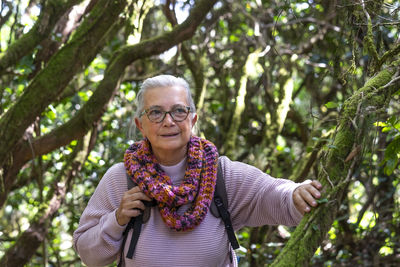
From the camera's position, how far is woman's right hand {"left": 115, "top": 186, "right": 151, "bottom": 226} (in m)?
2.33

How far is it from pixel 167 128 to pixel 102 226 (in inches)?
20.5

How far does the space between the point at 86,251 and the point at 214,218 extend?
23.7 inches

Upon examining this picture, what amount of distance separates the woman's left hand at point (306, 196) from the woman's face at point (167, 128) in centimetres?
62

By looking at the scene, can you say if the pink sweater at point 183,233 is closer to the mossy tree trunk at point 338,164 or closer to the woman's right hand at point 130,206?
the woman's right hand at point 130,206

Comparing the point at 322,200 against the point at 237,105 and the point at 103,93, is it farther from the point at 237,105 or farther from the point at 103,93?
the point at 237,105

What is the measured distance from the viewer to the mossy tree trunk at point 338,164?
1867mm

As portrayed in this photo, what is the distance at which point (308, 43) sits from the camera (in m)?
6.27

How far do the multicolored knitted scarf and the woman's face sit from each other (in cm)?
5

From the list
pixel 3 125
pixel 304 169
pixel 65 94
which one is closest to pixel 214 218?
pixel 3 125

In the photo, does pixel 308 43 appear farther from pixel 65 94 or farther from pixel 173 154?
pixel 173 154

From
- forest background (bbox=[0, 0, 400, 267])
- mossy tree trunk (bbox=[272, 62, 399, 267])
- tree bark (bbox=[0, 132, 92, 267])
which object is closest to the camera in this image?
mossy tree trunk (bbox=[272, 62, 399, 267])

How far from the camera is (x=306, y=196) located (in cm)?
204

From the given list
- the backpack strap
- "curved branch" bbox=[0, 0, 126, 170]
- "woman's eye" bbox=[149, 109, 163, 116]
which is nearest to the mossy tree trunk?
the backpack strap

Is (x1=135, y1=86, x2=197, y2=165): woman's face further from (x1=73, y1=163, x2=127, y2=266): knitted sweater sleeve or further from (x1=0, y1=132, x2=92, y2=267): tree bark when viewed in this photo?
(x1=0, y1=132, x2=92, y2=267): tree bark
